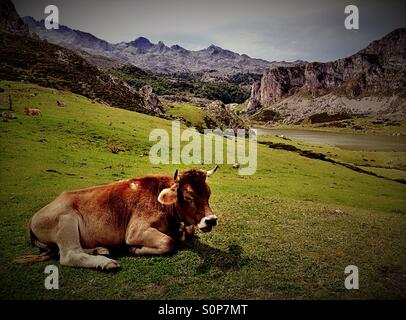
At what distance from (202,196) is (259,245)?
2.84 metres

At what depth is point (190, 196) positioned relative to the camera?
858cm

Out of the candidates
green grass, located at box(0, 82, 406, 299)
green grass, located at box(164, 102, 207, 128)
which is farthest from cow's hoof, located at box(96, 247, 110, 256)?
green grass, located at box(164, 102, 207, 128)

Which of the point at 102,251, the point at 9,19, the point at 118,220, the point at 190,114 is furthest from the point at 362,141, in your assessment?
the point at 9,19

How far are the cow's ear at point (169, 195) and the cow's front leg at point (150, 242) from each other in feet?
2.92

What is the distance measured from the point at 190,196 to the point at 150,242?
5.71 feet

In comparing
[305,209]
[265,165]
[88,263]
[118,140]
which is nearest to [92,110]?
[118,140]

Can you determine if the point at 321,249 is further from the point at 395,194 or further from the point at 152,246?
the point at 395,194

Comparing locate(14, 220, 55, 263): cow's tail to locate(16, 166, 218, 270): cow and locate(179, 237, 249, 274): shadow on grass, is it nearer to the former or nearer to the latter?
locate(16, 166, 218, 270): cow

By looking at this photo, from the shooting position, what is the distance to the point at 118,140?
117 ft

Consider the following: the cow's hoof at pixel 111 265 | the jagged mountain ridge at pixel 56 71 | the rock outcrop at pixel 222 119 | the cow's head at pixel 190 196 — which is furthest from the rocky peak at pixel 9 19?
the cow's hoof at pixel 111 265

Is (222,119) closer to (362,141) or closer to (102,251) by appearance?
(362,141)

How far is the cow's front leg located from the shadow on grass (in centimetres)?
76

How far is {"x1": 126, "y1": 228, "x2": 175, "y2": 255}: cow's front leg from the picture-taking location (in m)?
8.75

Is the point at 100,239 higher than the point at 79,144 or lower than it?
lower
